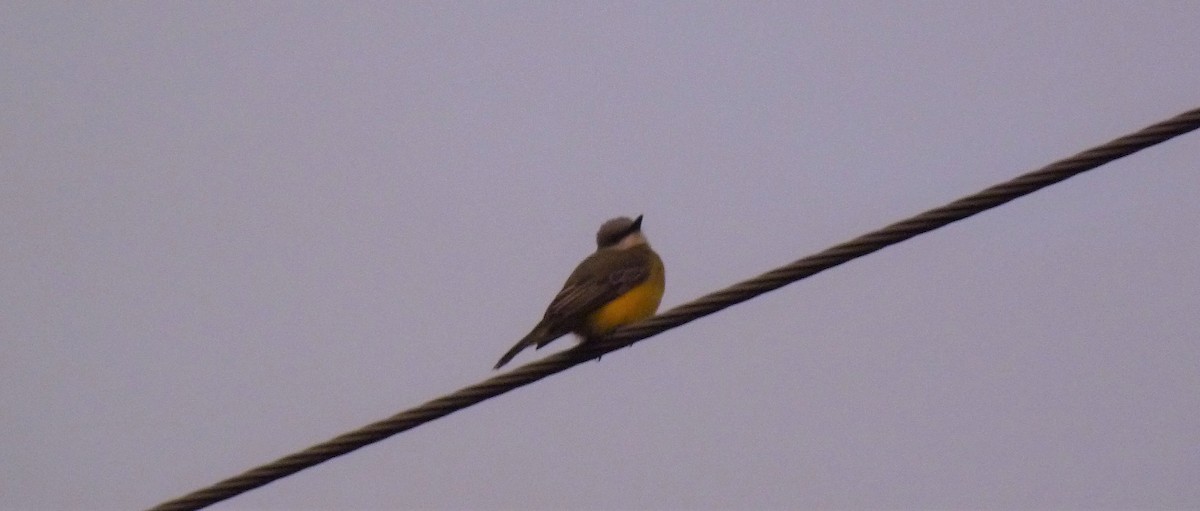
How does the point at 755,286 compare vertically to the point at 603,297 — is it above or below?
below

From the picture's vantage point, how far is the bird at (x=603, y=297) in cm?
A: 775

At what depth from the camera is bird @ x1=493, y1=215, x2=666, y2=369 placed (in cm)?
775

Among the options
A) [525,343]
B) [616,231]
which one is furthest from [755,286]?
[616,231]

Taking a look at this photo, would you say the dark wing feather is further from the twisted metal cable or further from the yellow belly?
the twisted metal cable

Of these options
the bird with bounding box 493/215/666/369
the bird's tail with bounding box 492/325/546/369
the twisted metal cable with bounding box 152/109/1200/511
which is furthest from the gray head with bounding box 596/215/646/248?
the twisted metal cable with bounding box 152/109/1200/511

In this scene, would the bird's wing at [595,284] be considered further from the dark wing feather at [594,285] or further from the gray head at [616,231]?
the gray head at [616,231]

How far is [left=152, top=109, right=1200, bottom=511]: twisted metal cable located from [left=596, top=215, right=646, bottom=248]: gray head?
428 centimetres

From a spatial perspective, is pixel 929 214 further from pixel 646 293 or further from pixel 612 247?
pixel 612 247

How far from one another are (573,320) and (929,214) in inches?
124

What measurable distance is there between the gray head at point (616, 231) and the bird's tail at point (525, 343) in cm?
221

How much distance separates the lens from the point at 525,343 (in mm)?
7547

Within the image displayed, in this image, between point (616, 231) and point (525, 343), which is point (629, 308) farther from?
point (616, 231)

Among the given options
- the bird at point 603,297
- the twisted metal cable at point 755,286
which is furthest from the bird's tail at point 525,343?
the twisted metal cable at point 755,286

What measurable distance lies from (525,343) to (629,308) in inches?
32.3
